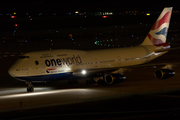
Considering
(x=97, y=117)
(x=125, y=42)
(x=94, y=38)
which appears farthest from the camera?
(x=94, y=38)

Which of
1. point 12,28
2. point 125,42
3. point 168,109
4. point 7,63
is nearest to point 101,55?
point 168,109

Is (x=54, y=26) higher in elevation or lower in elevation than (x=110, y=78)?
higher

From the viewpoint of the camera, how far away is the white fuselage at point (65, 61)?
102 ft

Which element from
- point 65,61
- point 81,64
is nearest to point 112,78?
point 81,64

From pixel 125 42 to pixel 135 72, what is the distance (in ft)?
95.8

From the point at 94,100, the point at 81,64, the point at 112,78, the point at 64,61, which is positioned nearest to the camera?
the point at 94,100

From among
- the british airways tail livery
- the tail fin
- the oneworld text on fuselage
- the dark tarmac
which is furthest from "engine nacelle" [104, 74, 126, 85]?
the tail fin

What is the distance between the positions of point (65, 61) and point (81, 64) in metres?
2.11

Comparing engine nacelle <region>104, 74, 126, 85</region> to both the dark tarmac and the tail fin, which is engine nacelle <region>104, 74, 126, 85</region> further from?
the tail fin

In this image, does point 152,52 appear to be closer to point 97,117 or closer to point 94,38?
point 97,117

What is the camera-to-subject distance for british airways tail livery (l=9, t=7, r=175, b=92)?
3112cm

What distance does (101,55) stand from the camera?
36.2 m

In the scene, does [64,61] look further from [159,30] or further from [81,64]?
[159,30]

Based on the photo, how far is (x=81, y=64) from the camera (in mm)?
34219
